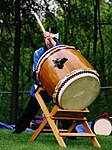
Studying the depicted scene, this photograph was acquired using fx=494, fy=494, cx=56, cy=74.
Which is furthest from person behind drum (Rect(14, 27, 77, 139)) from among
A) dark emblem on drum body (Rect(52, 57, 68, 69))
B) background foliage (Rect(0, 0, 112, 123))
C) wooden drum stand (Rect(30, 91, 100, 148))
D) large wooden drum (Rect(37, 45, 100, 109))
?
background foliage (Rect(0, 0, 112, 123))

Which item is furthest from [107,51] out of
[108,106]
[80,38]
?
[108,106]

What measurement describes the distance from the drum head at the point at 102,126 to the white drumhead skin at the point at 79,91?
128 inches

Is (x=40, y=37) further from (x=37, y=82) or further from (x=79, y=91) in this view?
(x=79, y=91)

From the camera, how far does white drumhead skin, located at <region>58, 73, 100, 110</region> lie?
19.2 feet

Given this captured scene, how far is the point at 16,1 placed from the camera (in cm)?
1166

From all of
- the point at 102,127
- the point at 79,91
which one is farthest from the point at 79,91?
the point at 102,127

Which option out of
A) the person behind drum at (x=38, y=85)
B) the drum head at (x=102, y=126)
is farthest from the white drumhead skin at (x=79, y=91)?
the drum head at (x=102, y=126)

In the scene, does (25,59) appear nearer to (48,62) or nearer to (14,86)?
(14,86)

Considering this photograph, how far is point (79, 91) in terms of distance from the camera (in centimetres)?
596

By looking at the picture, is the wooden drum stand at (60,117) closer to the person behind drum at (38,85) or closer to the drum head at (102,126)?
the person behind drum at (38,85)

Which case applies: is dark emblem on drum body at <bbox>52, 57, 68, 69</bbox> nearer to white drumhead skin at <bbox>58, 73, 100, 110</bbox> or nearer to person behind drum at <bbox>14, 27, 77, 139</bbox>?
white drumhead skin at <bbox>58, 73, 100, 110</bbox>

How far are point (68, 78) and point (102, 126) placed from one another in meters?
3.87

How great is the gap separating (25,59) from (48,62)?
13.4 m

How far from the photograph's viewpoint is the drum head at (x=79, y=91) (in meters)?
5.84
